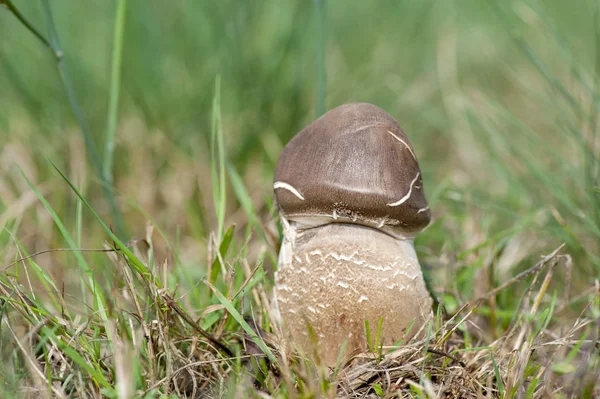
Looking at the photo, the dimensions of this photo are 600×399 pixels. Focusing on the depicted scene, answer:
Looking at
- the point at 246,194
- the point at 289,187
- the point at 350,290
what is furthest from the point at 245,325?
the point at 246,194

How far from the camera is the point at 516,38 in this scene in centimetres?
271

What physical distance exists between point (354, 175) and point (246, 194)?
86 centimetres

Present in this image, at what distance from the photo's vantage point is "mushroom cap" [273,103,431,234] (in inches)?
73.4

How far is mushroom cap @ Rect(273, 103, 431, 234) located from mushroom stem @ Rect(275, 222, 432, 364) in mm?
73

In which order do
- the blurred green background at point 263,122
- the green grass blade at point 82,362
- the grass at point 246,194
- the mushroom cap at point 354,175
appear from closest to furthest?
the green grass blade at point 82,362 < the grass at point 246,194 < the mushroom cap at point 354,175 < the blurred green background at point 263,122

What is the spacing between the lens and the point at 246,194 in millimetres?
2596

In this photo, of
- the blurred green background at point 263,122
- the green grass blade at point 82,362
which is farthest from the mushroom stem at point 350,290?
the green grass blade at point 82,362

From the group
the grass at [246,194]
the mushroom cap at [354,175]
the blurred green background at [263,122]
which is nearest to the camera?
the grass at [246,194]

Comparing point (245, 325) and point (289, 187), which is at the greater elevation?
point (289, 187)

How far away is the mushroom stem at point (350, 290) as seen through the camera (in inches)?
76.7

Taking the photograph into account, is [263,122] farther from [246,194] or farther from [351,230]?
[351,230]

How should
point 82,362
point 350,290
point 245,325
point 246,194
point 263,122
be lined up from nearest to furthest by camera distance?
point 82,362 < point 245,325 < point 350,290 < point 246,194 < point 263,122

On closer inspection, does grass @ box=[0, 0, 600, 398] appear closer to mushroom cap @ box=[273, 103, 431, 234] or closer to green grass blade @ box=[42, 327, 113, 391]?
green grass blade @ box=[42, 327, 113, 391]

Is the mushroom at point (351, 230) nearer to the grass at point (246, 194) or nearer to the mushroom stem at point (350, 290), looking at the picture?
the mushroom stem at point (350, 290)
